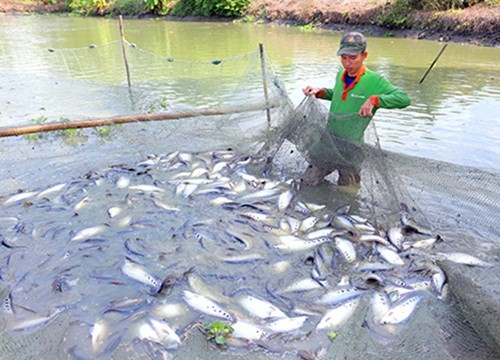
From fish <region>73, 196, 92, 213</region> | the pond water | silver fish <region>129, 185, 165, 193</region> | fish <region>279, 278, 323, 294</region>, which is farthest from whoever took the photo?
the pond water

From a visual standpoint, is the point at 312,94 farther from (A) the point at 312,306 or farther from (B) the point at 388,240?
(A) the point at 312,306

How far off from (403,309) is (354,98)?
8.05 feet

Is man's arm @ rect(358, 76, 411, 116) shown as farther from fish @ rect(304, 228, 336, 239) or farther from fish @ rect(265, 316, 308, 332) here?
fish @ rect(265, 316, 308, 332)

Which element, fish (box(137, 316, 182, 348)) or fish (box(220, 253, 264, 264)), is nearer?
fish (box(137, 316, 182, 348))

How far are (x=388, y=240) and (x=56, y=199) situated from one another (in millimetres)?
4129

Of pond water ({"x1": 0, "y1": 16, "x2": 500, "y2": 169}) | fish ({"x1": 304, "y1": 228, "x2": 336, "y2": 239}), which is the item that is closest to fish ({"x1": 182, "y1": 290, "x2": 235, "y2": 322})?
fish ({"x1": 304, "y1": 228, "x2": 336, "y2": 239})

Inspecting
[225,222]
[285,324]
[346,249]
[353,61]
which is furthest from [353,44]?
[285,324]

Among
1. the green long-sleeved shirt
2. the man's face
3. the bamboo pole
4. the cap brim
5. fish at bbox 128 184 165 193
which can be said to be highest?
the cap brim

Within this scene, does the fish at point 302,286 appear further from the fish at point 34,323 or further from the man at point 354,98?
the fish at point 34,323

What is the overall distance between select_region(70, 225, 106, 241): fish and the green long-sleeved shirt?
2.98 meters

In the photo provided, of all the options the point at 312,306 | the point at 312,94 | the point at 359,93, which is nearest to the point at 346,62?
the point at 359,93

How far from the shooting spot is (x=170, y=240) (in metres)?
4.05

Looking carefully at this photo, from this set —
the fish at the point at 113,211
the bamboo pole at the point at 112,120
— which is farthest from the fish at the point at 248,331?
the bamboo pole at the point at 112,120

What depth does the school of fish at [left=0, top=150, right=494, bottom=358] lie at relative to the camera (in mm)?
2963
